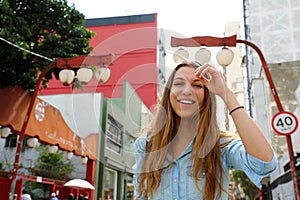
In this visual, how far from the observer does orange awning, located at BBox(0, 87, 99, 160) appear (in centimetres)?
689

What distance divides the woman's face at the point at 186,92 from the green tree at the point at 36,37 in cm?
557

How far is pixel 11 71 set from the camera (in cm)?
679

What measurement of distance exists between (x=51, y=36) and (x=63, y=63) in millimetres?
1459

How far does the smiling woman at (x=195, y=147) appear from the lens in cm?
96

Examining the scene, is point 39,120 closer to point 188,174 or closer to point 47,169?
point 47,169

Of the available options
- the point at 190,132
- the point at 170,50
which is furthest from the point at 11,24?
the point at 190,132

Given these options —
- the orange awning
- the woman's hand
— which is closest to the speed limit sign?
the orange awning

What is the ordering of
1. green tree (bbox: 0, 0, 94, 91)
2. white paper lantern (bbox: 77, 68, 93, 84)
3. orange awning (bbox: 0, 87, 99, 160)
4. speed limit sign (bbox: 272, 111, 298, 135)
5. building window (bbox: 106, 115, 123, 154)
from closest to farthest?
building window (bbox: 106, 115, 123, 154), white paper lantern (bbox: 77, 68, 93, 84), speed limit sign (bbox: 272, 111, 298, 135), green tree (bbox: 0, 0, 94, 91), orange awning (bbox: 0, 87, 99, 160)

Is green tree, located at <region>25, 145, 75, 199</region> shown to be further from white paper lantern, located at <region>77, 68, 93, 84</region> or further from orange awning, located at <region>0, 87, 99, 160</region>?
white paper lantern, located at <region>77, 68, 93, 84</region>

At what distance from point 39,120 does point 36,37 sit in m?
2.21

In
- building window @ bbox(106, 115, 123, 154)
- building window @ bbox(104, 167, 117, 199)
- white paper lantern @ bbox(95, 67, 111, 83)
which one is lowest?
building window @ bbox(104, 167, 117, 199)

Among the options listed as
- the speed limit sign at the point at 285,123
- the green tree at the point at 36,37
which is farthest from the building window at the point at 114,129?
the green tree at the point at 36,37

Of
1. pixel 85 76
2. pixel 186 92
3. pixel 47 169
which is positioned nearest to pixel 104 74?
pixel 85 76

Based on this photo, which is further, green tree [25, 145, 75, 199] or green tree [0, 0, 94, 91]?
green tree [25, 145, 75, 199]
